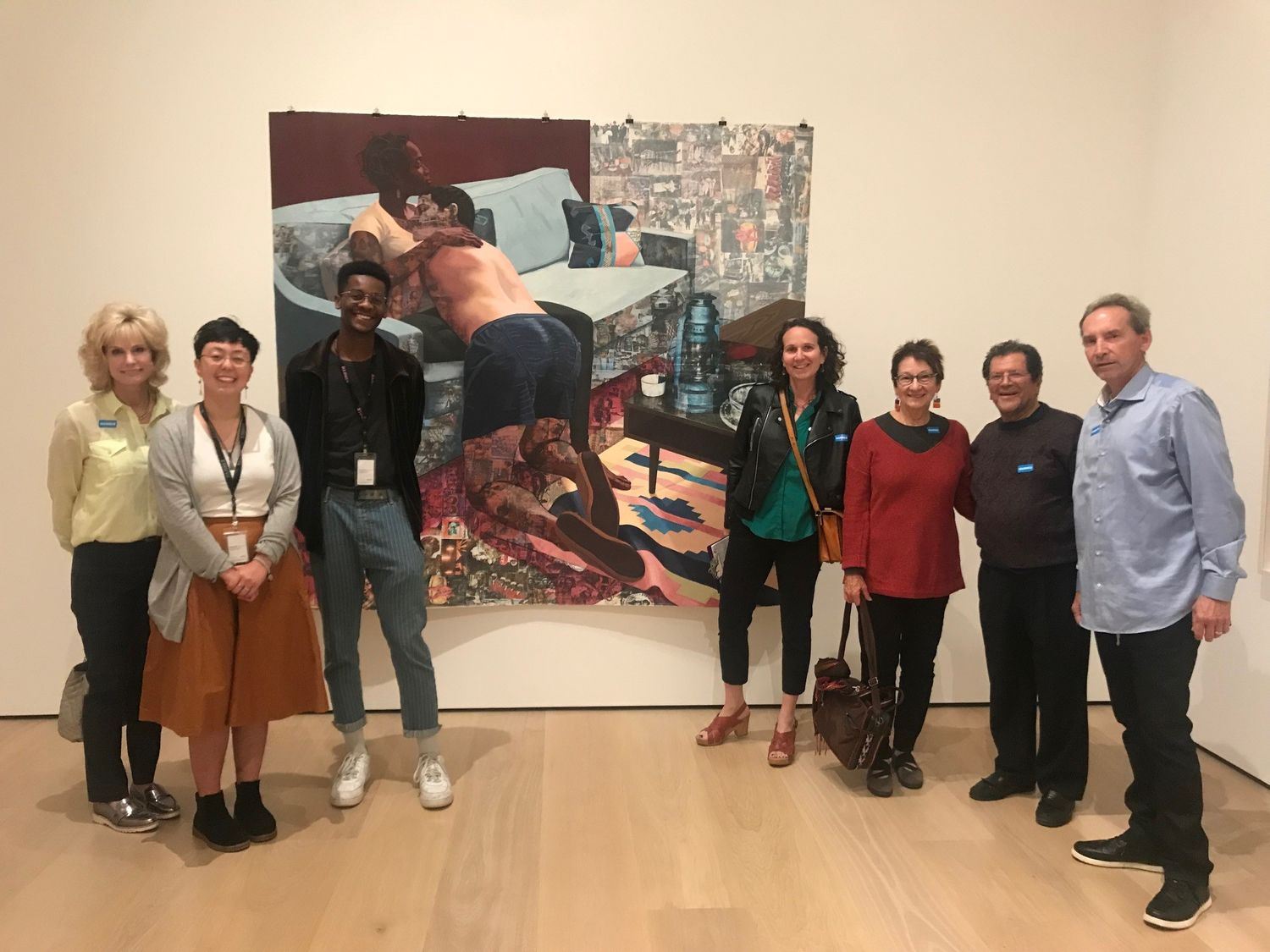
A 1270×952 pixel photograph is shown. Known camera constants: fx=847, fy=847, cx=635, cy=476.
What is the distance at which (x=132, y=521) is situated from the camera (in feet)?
8.48

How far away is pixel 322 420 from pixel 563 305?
1189 mm

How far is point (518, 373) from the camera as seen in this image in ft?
11.5

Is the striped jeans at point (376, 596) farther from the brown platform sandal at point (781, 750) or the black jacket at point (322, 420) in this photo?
the brown platform sandal at point (781, 750)

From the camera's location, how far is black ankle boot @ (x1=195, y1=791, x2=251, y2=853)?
2561mm

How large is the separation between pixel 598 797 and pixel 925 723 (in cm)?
156

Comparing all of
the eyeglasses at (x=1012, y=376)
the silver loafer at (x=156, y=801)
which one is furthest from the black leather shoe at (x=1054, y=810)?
the silver loafer at (x=156, y=801)

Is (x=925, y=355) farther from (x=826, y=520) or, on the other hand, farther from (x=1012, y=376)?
(x=826, y=520)

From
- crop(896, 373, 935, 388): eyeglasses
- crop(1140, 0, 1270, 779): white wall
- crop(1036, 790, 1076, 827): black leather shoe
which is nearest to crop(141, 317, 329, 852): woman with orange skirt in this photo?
crop(896, 373, 935, 388): eyeglasses

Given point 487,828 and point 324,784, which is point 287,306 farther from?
point 487,828

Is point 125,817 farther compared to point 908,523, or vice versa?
point 908,523

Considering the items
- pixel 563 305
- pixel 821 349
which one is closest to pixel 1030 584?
pixel 821 349

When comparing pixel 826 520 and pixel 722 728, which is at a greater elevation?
pixel 826 520

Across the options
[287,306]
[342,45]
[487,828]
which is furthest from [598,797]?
[342,45]

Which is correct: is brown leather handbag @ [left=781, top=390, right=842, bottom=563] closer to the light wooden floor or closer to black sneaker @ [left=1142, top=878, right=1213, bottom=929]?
the light wooden floor
